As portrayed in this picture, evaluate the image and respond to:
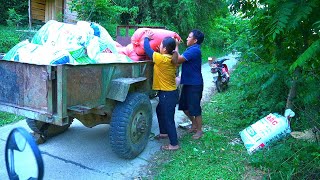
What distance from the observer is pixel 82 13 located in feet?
30.2

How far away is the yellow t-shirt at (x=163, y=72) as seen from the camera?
4262 mm

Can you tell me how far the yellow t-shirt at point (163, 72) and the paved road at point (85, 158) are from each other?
1006 mm

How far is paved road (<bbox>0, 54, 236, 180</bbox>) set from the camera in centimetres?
379

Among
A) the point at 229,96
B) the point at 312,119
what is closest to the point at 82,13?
the point at 229,96

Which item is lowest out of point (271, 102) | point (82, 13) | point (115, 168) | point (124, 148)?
point (115, 168)

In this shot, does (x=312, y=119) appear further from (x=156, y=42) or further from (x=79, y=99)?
(x=79, y=99)

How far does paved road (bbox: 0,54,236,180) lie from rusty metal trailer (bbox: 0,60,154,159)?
0.21 meters

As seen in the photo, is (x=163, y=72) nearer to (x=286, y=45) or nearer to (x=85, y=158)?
(x=85, y=158)

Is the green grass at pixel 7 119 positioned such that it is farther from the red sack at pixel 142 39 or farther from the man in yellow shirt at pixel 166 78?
the man in yellow shirt at pixel 166 78

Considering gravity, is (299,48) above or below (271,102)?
above

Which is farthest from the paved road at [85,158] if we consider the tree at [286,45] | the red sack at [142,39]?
the tree at [286,45]

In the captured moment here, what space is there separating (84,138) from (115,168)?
1163mm

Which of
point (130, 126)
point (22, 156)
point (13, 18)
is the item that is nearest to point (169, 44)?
point (130, 126)

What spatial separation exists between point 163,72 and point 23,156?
2.78 m
